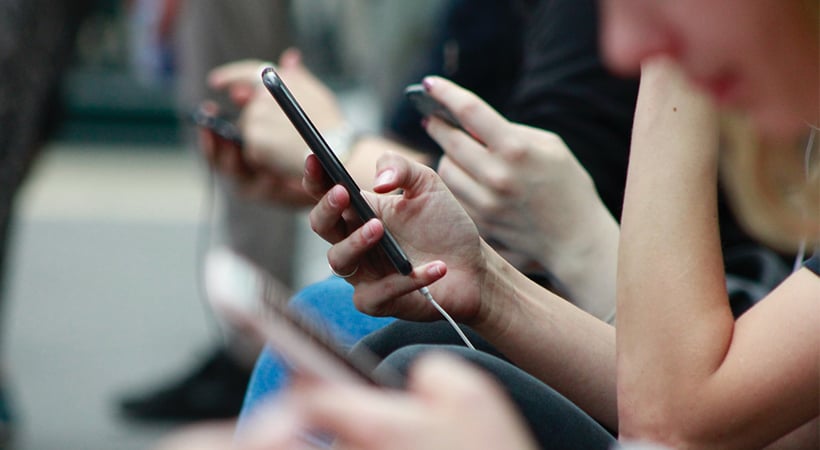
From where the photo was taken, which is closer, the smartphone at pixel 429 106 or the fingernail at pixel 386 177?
the fingernail at pixel 386 177

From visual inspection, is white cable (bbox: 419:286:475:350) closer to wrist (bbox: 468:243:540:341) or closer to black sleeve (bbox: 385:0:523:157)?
wrist (bbox: 468:243:540:341)

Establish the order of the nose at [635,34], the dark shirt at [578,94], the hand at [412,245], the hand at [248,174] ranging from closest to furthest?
the nose at [635,34] → the hand at [412,245] → the dark shirt at [578,94] → the hand at [248,174]

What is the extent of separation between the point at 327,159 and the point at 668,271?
0.93 feet

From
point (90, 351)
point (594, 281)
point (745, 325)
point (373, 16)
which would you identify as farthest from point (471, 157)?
point (373, 16)

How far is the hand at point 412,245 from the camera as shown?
3.40 ft

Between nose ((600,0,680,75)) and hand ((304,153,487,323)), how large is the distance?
1.22ft

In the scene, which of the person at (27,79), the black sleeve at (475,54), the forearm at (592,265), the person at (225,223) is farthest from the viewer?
the person at (225,223)

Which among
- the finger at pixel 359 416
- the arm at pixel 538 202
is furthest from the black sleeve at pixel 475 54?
the finger at pixel 359 416

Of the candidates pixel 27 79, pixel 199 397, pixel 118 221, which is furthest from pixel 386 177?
pixel 118 221

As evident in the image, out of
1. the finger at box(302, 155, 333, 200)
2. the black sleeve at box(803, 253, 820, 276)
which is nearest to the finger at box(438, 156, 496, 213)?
the finger at box(302, 155, 333, 200)

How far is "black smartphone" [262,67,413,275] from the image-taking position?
101 centimetres

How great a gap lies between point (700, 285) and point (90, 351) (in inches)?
105

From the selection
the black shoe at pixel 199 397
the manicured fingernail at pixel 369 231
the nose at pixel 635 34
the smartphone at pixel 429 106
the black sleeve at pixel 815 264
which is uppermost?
the nose at pixel 635 34

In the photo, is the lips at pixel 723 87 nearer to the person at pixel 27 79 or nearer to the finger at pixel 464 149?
the finger at pixel 464 149
